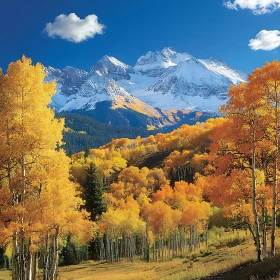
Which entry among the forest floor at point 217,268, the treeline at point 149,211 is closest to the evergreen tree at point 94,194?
the treeline at point 149,211

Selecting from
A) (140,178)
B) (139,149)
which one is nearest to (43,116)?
(140,178)

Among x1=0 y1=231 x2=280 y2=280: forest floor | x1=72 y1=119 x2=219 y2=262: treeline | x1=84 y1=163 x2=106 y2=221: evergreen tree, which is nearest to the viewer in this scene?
x1=0 y1=231 x2=280 y2=280: forest floor

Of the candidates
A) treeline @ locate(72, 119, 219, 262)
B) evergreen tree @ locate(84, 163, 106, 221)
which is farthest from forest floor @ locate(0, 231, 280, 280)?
evergreen tree @ locate(84, 163, 106, 221)

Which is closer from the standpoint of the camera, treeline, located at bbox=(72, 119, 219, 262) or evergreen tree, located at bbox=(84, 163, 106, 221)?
treeline, located at bbox=(72, 119, 219, 262)

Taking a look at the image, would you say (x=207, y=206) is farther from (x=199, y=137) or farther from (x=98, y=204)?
(x=199, y=137)

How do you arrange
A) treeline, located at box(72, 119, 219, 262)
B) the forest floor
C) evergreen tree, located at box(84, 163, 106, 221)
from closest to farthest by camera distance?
1. the forest floor
2. treeline, located at box(72, 119, 219, 262)
3. evergreen tree, located at box(84, 163, 106, 221)

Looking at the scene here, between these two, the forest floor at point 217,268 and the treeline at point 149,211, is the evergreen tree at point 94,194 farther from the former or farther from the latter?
the forest floor at point 217,268

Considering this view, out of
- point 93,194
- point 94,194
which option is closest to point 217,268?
point 94,194

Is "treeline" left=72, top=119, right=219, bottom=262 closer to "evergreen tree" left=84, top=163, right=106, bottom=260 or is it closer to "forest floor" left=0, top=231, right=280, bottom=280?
"evergreen tree" left=84, top=163, right=106, bottom=260

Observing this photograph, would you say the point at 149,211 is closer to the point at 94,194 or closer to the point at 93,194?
the point at 94,194

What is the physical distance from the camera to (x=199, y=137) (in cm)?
16188

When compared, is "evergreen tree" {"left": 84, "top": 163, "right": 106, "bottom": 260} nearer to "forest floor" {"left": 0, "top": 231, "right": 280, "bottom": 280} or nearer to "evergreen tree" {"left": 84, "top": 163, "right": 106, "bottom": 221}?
"evergreen tree" {"left": 84, "top": 163, "right": 106, "bottom": 221}

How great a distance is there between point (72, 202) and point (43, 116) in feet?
21.8

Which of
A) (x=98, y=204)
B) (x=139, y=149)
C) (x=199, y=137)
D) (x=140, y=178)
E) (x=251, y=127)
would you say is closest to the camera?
(x=251, y=127)
